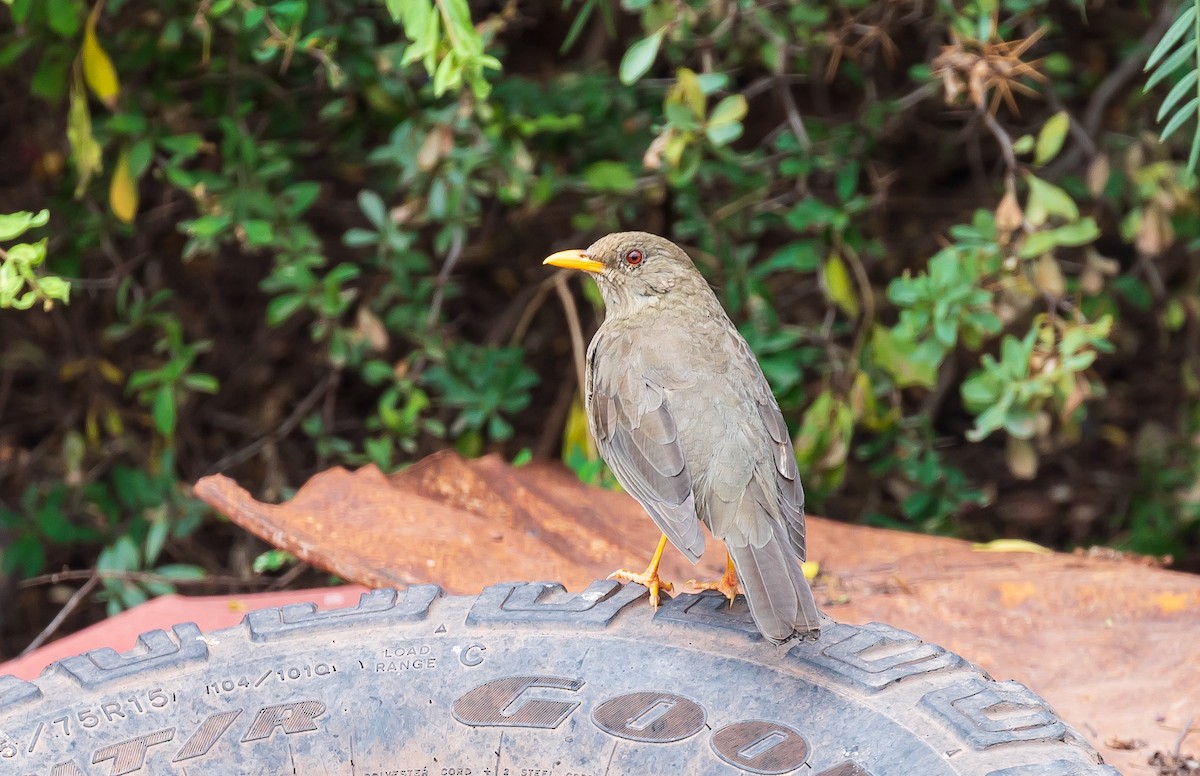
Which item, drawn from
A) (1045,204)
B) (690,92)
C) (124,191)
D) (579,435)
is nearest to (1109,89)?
(1045,204)

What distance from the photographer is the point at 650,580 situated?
317cm

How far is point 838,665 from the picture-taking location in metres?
2.41

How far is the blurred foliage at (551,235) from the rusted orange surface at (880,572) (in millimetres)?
567

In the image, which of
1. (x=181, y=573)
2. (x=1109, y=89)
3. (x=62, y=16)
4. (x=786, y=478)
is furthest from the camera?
(x=1109, y=89)

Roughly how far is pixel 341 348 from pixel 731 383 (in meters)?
2.06

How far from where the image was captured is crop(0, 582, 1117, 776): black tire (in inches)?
89.7

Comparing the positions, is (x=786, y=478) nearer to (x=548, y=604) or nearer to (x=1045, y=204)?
(x=548, y=604)

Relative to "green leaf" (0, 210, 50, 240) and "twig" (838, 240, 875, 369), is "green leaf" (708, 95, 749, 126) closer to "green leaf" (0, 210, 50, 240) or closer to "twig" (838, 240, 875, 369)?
"twig" (838, 240, 875, 369)

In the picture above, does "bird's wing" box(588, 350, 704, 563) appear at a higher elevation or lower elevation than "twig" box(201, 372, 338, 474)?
higher

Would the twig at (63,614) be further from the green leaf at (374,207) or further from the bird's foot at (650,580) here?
the bird's foot at (650,580)

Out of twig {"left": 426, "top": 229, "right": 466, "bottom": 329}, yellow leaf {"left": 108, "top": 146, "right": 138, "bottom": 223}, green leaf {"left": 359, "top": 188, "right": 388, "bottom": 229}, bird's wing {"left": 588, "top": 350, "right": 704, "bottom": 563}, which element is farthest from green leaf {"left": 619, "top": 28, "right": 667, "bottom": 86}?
yellow leaf {"left": 108, "top": 146, "right": 138, "bottom": 223}

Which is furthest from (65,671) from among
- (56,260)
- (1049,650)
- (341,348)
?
(56,260)

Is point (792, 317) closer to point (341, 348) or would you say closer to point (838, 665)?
point (341, 348)

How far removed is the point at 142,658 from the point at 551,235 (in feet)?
12.3
